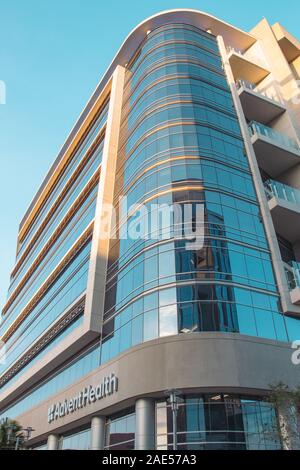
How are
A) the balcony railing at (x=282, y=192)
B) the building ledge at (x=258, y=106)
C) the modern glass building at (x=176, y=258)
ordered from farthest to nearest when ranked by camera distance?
1. the building ledge at (x=258, y=106)
2. the balcony railing at (x=282, y=192)
3. the modern glass building at (x=176, y=258)

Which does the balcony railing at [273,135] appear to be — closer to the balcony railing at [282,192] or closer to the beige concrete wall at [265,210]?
the beige concrete wall at [265,210]

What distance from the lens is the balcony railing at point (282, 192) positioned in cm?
2984

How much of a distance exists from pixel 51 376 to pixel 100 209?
15.4 meters

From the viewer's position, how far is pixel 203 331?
21.4 meters

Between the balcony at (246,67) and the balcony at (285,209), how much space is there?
1397cm

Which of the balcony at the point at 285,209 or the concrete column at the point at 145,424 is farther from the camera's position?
the balcony at the point at 285,209

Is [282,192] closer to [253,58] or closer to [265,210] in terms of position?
[265,210]

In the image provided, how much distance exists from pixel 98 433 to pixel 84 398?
2.38 m

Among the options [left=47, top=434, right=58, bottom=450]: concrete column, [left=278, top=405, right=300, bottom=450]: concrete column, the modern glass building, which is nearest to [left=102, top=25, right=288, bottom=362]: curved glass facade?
the modern glass building

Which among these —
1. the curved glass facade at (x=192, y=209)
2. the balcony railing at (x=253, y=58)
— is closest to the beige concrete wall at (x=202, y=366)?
the curved glass facade at (x=192, y=209)

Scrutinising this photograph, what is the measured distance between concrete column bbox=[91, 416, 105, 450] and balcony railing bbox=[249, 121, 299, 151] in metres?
23.7

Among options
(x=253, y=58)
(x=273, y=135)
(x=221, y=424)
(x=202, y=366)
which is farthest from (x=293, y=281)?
(x=253, y=58)

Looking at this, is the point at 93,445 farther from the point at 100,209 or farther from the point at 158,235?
the point at 100,209

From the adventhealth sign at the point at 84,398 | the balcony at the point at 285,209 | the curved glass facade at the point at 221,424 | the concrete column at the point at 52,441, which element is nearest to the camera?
the curved glass facade at the point at 221,424
